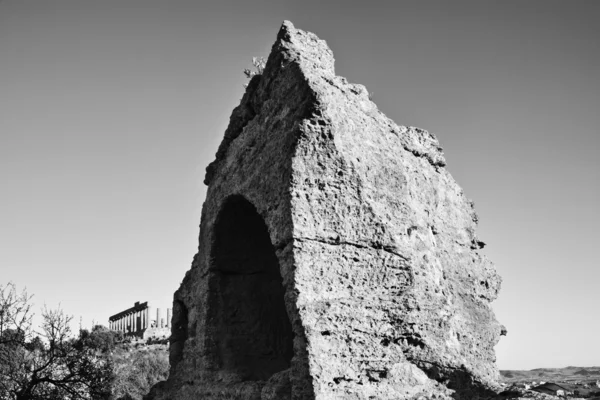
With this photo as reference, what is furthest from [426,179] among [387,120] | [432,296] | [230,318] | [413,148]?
[230,318]

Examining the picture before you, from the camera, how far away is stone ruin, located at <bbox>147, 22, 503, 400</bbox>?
15.8 feet

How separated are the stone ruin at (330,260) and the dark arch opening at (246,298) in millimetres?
18

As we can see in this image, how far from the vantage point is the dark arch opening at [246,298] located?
6.88 meters

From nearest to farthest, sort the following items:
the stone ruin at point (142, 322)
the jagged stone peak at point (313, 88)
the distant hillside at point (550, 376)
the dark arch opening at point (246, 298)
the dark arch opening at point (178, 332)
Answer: the jagged stone peak at point (313, 88), the dark arch opening at point (246, 298), the dark arch opening at point (178, 332), the distant hillside at point (550, 376), the stone ruin at point (142, 322)

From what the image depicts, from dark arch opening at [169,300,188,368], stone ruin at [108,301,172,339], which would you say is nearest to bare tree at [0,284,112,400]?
dark arch opening at [169,300,188,368]

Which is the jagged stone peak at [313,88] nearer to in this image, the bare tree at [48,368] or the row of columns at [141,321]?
the bare tree at [48,368]

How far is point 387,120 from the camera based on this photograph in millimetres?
6508

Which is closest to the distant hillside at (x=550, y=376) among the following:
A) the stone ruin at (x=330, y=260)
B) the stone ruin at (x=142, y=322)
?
the stone ruin at (x=330, y=260)

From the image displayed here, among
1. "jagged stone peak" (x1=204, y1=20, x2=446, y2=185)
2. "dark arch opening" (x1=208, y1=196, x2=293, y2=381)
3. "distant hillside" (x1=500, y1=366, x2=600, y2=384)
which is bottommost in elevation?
"distant hillside" (x1=500, y1=366, x2=600, y2=384)

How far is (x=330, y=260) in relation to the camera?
197 inches

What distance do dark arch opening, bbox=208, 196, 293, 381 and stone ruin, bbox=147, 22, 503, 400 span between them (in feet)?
0.06

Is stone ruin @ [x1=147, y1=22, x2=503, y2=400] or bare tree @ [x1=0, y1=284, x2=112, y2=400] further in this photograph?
bare tree @ [x1=0, y1=284, x2=112, y2=400]

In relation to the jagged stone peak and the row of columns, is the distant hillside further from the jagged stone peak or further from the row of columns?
the row of columns

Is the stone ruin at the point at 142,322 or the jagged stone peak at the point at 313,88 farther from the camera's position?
the stone ruin at the point at 142,322
